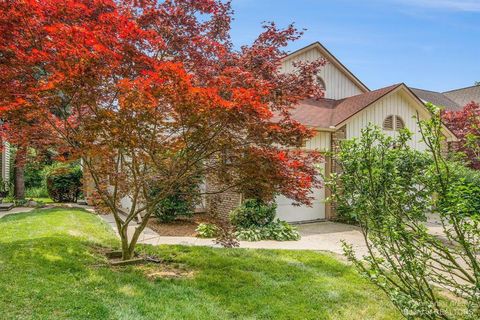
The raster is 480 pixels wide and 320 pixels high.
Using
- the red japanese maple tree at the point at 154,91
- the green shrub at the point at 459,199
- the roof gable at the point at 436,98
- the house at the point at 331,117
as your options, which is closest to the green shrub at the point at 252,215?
the house at the point at 331,117

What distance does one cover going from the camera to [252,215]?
943cm

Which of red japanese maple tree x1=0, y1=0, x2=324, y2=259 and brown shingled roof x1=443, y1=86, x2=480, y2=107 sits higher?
brown shingled roof x1=443, y1=86, x2=480, y2=107

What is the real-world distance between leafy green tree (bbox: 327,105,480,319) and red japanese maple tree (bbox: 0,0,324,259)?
1879 mm

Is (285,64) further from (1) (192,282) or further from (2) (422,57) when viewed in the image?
(1) (192,282)

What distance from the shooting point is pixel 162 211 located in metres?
10.6

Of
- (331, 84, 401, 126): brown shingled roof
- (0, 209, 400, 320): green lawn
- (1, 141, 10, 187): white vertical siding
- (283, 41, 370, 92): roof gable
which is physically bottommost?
(0, 209, 400, 320): green lawn

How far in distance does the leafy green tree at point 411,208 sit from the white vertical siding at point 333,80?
36.1 ft

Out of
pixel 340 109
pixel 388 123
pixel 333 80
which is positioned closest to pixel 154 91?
pixel 340 109

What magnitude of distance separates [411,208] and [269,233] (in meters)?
6.12

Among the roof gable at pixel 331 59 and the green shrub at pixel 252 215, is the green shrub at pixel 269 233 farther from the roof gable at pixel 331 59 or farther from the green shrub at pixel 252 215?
the roof gable at pixel 331 59

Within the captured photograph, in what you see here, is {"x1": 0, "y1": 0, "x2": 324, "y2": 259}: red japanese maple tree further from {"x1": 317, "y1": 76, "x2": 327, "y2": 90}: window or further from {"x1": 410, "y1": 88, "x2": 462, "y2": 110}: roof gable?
{"x1": 410, "y1": 88, "x2": 462, "y2": 110}: roof gable

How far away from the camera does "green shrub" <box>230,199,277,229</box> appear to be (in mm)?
9430

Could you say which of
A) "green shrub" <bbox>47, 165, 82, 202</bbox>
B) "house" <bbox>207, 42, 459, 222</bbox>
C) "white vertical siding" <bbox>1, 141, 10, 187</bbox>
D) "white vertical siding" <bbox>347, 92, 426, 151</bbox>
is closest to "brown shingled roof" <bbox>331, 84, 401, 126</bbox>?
"house" <bbox>207, 42, 459, 222</bbox>

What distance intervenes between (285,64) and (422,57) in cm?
713
